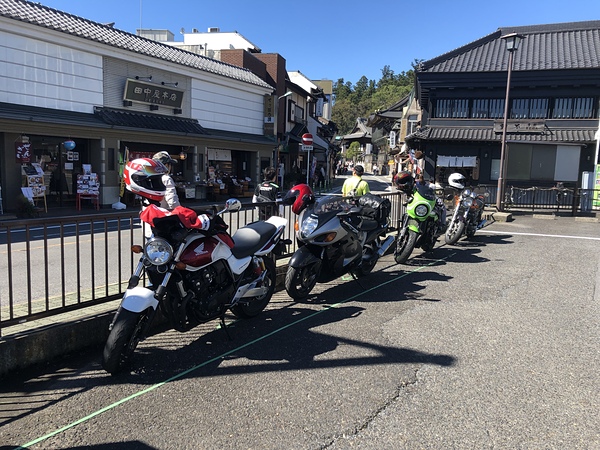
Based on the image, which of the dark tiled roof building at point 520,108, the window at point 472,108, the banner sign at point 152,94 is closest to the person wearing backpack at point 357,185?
the banner sign at point 152,94

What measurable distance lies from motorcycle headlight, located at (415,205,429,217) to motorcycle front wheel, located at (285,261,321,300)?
3.12 metres

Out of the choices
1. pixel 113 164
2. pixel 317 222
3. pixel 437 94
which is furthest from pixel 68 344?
pixel 437 94

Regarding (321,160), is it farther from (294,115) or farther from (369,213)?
(369,213)

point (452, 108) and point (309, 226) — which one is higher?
point (452, 108)

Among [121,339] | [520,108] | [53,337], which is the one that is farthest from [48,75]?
[520,108]

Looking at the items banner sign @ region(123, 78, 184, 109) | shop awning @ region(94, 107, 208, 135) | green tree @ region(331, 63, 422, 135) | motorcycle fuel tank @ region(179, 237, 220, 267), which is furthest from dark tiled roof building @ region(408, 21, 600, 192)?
green tree @ region(331, 63, 422, 135)

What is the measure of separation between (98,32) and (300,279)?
700 inches

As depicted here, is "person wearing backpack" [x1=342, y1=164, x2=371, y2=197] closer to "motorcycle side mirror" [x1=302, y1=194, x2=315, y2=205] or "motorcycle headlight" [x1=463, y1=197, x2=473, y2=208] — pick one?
"motorcycle side mirror" [x1=302, y1=194, x2=315, y2=205]

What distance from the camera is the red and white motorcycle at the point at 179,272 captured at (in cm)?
385

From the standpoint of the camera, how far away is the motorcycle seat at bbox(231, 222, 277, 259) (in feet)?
16.3

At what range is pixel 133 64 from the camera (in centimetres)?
2025

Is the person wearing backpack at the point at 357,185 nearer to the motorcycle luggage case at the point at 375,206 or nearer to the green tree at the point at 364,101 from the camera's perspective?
the motorcycle luggage case at the point at 375,206

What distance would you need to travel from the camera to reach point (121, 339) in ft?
12.3

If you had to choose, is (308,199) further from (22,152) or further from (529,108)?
(529,108)
